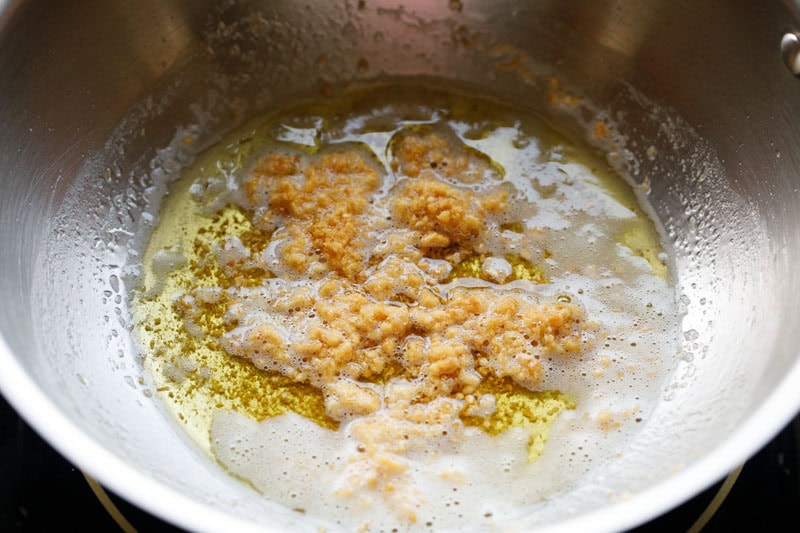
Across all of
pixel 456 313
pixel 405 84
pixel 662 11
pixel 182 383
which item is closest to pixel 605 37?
pixel 662 11

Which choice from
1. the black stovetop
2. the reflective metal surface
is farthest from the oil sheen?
the black stovetop

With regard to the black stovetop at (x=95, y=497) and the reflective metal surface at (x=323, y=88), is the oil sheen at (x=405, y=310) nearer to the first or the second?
the reflective metal surface at (x=323, y=88)

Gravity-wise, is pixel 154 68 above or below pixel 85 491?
above

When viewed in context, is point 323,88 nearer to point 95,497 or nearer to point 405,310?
point 405,310

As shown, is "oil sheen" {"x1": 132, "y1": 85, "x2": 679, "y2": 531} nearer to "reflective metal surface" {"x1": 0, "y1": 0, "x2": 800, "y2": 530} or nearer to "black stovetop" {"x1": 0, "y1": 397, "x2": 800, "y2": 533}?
"reflective metal surface" {"x1": 0, "y1": 0, "x2": 800, "y2": 530}

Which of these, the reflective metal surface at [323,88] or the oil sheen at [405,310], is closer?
the reflective metal surface at [323,88]

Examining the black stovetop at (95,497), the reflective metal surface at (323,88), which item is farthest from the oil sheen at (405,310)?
the black stovetop at (95,497)

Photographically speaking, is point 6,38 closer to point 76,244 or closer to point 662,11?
point 76,244

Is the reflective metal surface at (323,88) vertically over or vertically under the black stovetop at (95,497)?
over

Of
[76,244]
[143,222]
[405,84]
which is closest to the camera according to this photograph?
[76,244]
